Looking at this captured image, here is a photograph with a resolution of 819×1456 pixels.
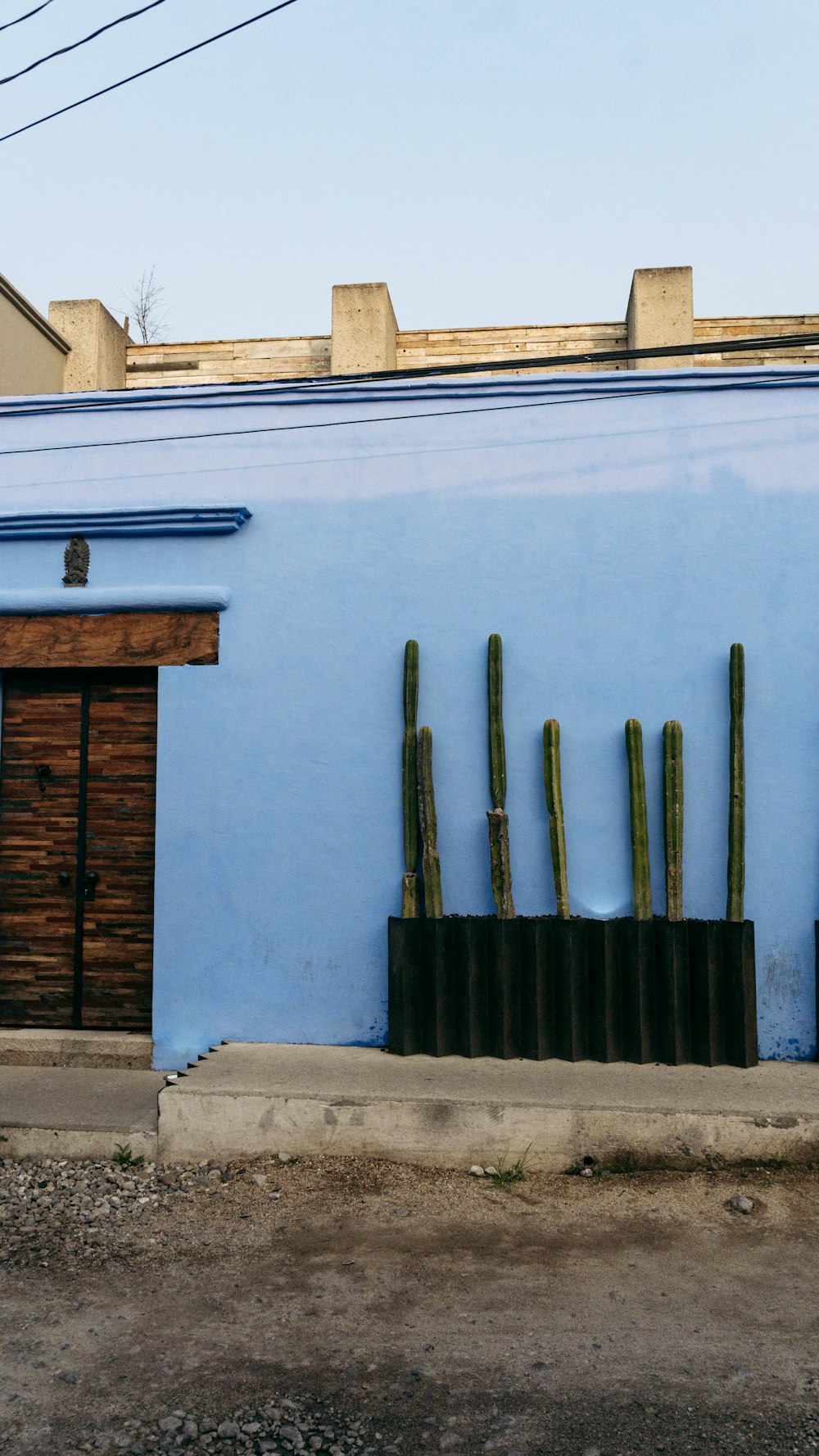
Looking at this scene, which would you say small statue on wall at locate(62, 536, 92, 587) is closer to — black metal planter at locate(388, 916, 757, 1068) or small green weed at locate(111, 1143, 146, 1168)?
black metal planter at locate(388, 916, 757, 1068)

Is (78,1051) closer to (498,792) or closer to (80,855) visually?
(80,855)

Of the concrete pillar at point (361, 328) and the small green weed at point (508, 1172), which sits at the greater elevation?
the concrete pillar at point (361, 328)

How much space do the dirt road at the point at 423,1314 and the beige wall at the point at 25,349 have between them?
6.51m

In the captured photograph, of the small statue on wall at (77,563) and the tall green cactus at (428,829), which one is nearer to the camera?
the tall green cactus at (428,829)

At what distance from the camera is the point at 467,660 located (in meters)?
5.88

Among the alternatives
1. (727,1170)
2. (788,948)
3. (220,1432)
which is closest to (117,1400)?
(220,1432)

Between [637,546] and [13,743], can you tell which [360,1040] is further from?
[637,546]

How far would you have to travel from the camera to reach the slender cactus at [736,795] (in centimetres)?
547

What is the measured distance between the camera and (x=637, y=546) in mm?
5855

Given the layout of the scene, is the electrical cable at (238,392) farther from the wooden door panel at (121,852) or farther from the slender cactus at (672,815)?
the slender cactus at (672,815)

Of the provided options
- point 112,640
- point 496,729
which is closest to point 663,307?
point 496,729

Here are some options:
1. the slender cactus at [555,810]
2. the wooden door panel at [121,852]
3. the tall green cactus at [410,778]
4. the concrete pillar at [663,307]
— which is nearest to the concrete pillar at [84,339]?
the wooden door panel at [121,852]

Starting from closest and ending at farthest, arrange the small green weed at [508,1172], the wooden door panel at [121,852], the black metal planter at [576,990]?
the small green weed at [508,1172]
the black metal planter at [576,990]
the wooden door panel at [121,852]

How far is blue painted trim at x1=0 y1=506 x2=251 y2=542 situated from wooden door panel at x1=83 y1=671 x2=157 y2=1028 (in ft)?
2.99
